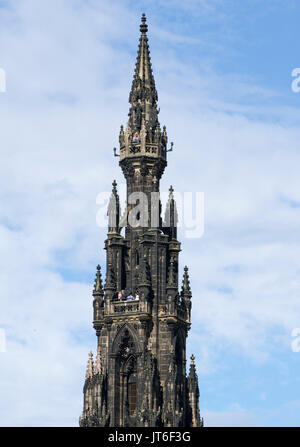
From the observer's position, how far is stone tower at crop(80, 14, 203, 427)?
449ft

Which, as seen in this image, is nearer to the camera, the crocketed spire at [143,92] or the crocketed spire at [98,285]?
the crocketed spire at [98,285]

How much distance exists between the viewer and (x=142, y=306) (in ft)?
455

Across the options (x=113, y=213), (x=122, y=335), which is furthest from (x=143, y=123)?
(x=122, y=335)

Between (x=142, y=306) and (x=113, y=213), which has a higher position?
(x=113, y=213)

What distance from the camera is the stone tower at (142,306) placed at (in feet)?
449

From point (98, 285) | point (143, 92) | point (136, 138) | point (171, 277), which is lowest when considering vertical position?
point (98, 285)

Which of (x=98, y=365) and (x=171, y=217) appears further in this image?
(x=171, y=217)

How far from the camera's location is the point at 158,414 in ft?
443

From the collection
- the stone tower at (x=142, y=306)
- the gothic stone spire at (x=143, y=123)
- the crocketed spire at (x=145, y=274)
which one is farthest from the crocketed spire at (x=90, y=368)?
the gothic stone spire at (x=143, y=123)

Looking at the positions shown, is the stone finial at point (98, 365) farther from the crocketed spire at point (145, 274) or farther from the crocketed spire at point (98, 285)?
the crocketed spire at point (145, 274)

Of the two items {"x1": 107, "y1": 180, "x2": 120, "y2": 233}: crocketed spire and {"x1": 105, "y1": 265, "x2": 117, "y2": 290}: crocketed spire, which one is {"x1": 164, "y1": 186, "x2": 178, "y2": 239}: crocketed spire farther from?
{"x1": 105, "y1": 265, "x2": 117, "y2": 290}: crocketed spire

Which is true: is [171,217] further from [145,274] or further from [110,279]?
[110,279]
